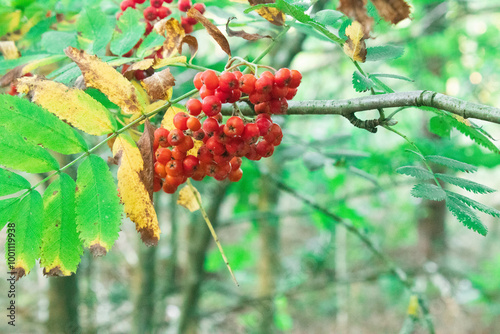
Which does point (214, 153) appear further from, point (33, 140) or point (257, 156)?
point (33, 140)

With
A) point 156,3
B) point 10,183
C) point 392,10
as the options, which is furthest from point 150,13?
point 392,10

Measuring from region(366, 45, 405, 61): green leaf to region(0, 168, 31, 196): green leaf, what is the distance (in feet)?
3.11

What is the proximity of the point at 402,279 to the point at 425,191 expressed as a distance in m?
1.07

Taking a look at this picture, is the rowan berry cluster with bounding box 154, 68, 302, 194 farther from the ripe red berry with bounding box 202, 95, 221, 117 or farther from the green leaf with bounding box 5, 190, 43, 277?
the green leaf with bounding box 5, 190, 43, 277

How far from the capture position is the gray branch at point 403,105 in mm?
697

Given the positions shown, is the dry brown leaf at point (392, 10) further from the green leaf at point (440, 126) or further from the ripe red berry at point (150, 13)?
the ripe red berry at point (150, 13)

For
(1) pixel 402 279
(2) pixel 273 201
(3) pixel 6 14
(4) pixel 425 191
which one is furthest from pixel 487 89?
(3) pixel 6 14

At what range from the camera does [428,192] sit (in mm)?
929

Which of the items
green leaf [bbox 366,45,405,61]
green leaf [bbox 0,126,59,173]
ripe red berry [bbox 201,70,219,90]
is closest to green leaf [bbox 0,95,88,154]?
green leaf [bbox 0,126,59,173]

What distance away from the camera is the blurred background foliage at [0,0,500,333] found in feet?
6.55

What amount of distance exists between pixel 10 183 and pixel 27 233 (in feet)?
0.45

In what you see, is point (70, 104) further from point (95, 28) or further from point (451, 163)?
point (451, 163)

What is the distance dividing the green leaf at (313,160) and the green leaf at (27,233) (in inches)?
45.3

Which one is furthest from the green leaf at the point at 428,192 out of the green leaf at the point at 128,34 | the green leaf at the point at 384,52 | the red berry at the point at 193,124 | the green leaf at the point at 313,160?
the green leaf at the point at 128,34
